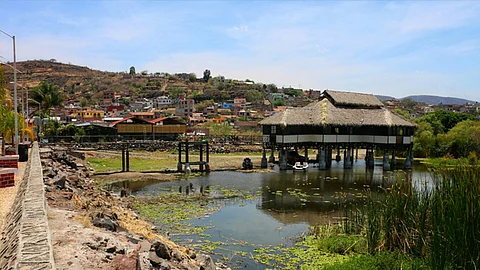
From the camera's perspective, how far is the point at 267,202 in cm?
1991

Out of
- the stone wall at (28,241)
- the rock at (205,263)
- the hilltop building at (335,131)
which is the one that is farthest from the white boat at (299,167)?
the stone wall at (28,241)

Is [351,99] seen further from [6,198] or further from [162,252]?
[6,198]

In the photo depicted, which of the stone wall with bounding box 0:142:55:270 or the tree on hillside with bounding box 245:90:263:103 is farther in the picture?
the tree on hillside with bounding box 245:90:263:103

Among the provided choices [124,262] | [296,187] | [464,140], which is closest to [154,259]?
[124,262]

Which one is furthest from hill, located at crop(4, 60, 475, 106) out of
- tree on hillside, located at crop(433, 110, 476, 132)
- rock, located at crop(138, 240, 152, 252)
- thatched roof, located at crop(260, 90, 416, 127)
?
rock, located at crop(138, 240, 152, 252)

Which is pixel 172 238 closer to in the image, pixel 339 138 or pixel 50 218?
pixel 50 218

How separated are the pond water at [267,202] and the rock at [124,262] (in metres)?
5.02

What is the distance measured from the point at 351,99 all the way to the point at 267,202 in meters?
19.0

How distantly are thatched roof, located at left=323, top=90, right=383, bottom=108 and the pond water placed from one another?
5.99 metres

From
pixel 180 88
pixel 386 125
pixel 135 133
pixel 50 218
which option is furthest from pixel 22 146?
pixel 180 88

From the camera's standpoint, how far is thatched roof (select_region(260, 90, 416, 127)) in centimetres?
3116

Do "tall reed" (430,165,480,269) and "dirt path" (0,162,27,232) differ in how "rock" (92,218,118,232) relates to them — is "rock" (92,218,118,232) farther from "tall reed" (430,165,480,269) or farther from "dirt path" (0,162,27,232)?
"tall reed" (430,165,480,269)

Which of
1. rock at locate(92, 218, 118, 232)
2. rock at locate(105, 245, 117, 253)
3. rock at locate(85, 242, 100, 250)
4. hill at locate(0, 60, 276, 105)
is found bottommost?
rock at locate(92, 218, 118, 232)

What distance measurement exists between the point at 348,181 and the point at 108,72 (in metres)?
151
